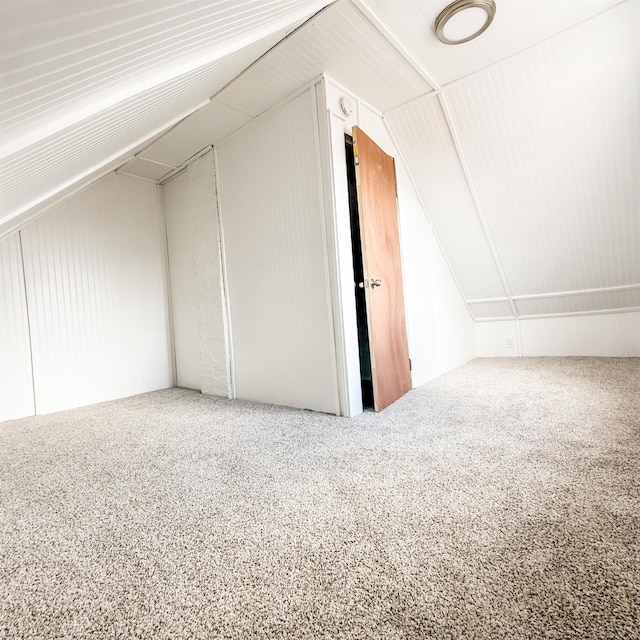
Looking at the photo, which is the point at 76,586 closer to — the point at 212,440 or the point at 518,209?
the point at 212,440

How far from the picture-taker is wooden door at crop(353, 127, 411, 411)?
2438 millimetres

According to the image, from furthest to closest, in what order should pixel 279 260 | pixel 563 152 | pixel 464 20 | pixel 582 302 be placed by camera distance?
1. pixel 582 302
2. pixel 563 152
3. pixel 279 260
4. pixel 464 20

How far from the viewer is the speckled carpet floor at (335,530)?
79 cm

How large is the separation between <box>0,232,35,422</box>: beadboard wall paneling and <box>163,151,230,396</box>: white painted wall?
134 centimetres

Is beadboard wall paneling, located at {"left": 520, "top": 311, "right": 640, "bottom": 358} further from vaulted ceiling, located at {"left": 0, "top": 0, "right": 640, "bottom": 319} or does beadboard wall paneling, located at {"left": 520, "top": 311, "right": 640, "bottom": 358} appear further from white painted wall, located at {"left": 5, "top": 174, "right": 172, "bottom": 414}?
white painted wall, located at {"left": 5, "top": 174, "right": 172, "bottom": 414}

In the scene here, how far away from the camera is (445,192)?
3441mm

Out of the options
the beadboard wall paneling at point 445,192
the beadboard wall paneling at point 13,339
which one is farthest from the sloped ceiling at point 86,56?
the beadboard wall paneling at point 13,339

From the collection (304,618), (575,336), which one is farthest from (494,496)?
(575,336)

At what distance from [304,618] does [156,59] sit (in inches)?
58.9

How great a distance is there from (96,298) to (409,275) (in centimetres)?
315

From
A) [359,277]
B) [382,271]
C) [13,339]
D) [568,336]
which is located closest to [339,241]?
[382,271]

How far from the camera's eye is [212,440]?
2.05 m

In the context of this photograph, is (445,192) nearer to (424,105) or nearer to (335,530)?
(424,105)

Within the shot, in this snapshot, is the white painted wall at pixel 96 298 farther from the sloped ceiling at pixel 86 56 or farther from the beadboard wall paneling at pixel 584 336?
the beadboard wall paneling at pixel 584 336
